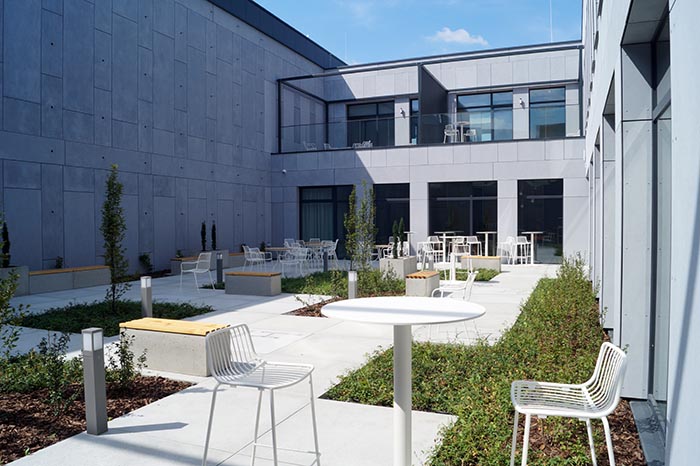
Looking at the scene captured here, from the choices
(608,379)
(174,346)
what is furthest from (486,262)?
(608,379)

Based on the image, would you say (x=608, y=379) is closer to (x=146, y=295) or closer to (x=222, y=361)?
(x=222, y=361)

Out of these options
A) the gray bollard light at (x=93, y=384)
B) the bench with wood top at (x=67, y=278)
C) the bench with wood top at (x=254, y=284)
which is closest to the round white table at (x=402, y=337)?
the gray bollard light at (x=93, y=384)

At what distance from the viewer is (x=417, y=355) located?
666 centimetres

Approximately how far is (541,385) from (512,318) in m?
6.45

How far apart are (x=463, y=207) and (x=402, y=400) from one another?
19169 millimetres

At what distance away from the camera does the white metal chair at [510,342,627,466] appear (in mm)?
2900

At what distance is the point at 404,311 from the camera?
3.61 metres

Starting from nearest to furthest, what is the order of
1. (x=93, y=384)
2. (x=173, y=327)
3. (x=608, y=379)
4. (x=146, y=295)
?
(x=608, y=379), (x=93, y=384), (x=173, y=327), (x=146, y=295)

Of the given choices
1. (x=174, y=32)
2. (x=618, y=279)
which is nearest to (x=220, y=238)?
(x=174, y=32)

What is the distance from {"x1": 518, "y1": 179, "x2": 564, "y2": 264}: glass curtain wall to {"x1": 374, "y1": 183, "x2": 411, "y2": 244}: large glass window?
448 centimetres

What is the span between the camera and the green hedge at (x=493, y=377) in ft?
12.7

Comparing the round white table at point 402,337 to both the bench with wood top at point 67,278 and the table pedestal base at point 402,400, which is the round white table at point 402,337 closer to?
the table pedestal base at point 402,400

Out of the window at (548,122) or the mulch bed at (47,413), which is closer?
the mulch bed at (47,413)

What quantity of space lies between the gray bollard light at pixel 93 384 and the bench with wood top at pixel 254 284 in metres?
8.07
